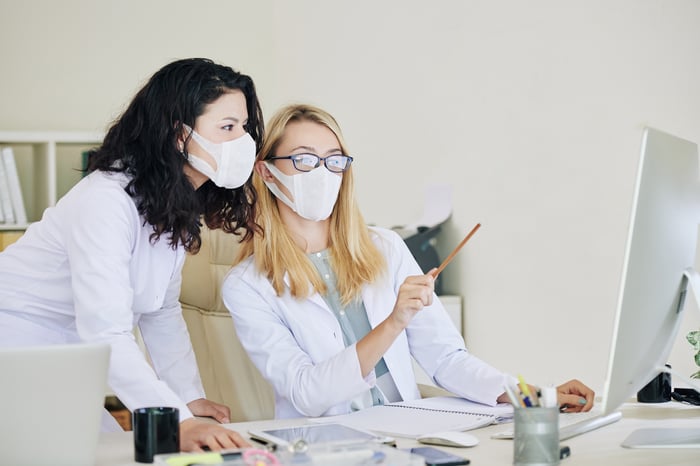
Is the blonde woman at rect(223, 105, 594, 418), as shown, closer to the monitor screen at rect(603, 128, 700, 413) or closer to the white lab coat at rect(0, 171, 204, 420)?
the white lab coat at rect(0, 171, 204, 420)

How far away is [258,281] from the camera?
6.21ft

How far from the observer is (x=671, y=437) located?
133cm

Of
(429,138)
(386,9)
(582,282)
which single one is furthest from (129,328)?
(386,9)

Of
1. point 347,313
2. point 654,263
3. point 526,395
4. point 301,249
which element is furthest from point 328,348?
point 654,263

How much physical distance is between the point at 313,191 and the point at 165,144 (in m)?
0.39

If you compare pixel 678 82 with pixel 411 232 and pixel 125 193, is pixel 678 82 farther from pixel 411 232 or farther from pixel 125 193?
Answer: pixel 125 193

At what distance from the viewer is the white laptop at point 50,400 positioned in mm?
1061

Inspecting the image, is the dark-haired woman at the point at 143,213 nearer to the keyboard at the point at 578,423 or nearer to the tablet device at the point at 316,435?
the tablet device at the point at 316,435

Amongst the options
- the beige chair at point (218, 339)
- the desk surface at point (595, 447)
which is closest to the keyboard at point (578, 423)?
the desk surface at point (595, 447)

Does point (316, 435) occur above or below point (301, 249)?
below

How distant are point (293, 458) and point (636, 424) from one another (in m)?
0.67

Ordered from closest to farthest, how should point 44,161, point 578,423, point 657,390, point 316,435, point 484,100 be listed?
point 316,435
point 578,423
point 657,390
point 484,100
point 44,161

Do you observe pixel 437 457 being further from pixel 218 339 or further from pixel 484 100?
pixel 484 100

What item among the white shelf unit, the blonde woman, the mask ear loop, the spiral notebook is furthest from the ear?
the white shelf unit
